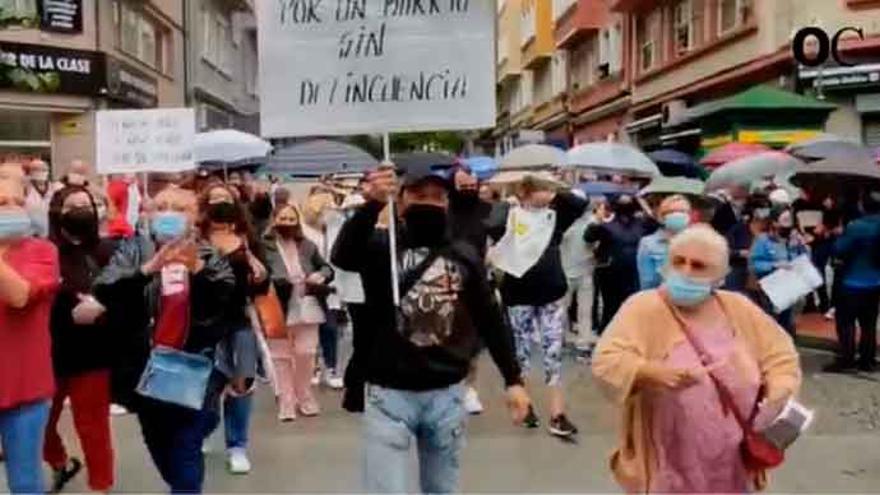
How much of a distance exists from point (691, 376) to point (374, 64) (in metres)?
2.34

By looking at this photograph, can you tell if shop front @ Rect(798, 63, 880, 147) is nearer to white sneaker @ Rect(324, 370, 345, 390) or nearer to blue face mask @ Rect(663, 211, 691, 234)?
white sneaker @ Rect(324, 370, 345, 390)

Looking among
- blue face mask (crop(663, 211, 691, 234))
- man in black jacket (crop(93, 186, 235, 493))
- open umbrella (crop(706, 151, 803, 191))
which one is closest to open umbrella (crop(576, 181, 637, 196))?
open umbrella (crop(706, 151, 803, 191))

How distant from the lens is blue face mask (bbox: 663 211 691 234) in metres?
9.20

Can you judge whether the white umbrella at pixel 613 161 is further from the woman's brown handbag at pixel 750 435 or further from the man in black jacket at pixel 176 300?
the woman's brown handbag at pixel 750 435

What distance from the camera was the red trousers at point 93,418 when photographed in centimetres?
696

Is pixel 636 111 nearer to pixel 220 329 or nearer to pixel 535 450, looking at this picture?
pixel 535 450

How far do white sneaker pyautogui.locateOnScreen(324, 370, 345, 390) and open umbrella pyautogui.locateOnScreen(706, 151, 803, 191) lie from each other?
5141 millimetres

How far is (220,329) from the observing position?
20.4 ft

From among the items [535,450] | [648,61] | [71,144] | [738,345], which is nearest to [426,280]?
[738,345]

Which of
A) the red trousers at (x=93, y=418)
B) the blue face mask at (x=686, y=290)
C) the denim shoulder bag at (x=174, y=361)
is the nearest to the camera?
the blue face mask at (x=686, y=290)

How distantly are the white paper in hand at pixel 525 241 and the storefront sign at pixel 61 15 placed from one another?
56.7ft

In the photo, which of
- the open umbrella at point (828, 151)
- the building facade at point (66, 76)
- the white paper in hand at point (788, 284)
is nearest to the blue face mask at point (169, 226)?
the white paper in hand at point (788, 284)

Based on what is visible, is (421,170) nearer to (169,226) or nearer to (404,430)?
(404,430)

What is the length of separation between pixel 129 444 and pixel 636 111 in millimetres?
30016
